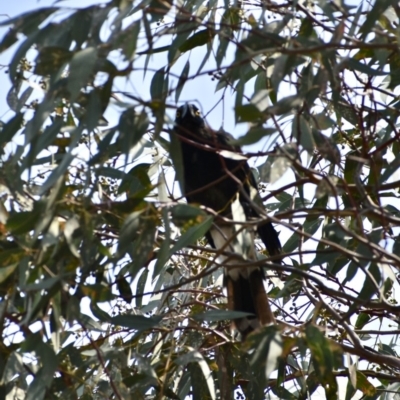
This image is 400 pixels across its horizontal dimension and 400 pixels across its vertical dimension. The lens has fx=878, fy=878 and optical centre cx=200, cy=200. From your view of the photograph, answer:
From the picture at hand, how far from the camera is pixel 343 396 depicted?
8.12 feet

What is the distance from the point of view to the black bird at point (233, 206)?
184cm

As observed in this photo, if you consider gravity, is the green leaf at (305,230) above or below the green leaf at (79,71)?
→ below

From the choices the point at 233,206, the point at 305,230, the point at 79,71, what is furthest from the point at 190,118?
the point at 79,71

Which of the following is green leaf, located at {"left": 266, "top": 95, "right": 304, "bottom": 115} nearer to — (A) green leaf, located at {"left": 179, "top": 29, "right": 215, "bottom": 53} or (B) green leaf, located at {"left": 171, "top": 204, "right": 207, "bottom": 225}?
(B) green leaf, located at {"left": 171, "top": 204, "right": 207, "bottom": 225}

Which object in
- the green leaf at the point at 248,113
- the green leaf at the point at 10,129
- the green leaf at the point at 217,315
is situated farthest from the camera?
the green leaf at the point at 217,315

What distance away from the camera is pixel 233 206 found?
1892mm

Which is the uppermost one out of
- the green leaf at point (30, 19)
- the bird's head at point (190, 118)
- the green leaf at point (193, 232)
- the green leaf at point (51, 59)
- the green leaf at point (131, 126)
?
the bird's head at point (190, 118)

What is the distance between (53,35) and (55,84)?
0.17 m

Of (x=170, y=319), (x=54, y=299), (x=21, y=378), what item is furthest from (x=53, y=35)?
(x=170, y=319)

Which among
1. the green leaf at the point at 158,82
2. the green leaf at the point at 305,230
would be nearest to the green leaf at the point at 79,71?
the green leaf at the point at 158,82

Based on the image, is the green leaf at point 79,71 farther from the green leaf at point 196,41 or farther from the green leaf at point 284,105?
the green leaf at point 196,41

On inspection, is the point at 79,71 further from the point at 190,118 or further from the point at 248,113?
the point at 190,118

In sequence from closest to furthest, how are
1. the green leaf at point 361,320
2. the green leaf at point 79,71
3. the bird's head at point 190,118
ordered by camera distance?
the green leaf at point 79,71
the green leaf at point 361,320
the bird's head at point 190,118

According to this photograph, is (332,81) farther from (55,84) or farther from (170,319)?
(170,319)
